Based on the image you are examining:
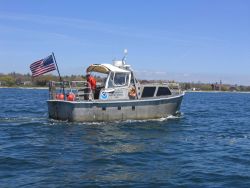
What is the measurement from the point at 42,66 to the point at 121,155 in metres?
11.4

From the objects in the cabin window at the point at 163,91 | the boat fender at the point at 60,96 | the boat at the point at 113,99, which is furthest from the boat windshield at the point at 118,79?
the boat fender at the point at 60,96

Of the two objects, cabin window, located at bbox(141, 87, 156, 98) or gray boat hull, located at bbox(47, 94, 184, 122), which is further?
cabin window, located at bbox(141, 87, 156, 98)

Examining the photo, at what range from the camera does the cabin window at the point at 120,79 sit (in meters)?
28.9

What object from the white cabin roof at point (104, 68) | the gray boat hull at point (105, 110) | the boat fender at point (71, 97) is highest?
the white cabin roof at point (104, 68)

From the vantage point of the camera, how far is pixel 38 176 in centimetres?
1366

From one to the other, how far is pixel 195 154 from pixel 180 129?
26.8ft

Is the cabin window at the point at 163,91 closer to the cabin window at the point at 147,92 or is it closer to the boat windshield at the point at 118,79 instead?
the cabin window at the point at 147,92

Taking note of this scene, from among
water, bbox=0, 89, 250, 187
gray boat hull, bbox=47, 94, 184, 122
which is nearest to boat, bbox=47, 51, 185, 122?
gray boat hull, bbox=47, 94, 184, 122

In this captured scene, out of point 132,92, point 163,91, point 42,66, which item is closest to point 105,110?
point 132,92

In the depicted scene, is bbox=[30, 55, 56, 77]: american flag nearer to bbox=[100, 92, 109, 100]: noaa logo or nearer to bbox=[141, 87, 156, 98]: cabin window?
bbox=[100, 92, 109, 100]: noaa logo

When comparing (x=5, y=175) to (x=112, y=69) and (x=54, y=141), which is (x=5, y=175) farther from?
(x=112, y=69)

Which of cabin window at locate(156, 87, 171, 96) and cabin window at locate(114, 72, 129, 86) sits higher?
cabin window at locate(114, 72, 129, 86)

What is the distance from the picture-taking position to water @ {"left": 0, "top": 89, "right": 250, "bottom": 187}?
13547 millimetres

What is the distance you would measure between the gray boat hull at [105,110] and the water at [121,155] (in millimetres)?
583
